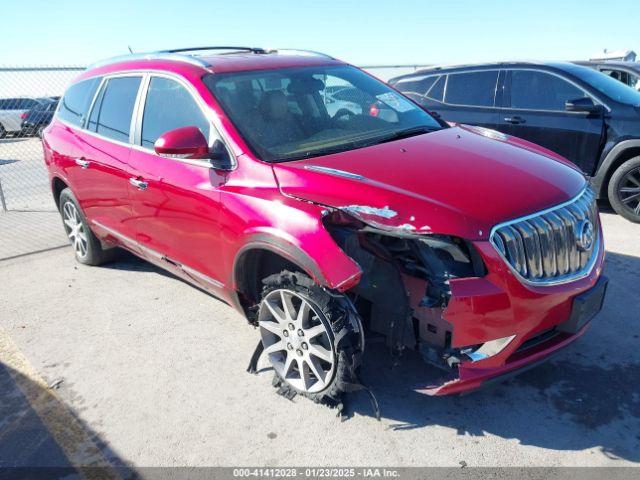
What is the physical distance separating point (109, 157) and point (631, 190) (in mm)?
5446

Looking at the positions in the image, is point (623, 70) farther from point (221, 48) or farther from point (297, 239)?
point (297, 239)

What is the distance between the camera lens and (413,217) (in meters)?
2.67

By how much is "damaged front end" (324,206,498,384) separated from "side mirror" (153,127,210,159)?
978 mm

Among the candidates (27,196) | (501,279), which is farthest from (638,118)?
(27,196)

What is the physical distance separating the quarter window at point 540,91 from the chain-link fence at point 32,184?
595 centimetres

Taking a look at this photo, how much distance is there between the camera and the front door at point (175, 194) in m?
3.51

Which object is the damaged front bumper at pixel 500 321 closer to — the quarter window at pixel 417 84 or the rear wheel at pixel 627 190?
the rear wheel at pixel 627 190

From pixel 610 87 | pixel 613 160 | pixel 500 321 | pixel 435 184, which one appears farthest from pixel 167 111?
pixel 610 87

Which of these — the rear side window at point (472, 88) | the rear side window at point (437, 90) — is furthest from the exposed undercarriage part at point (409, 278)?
the rear side window at point (437, 90)

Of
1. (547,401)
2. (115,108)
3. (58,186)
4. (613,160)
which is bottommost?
(547,401)

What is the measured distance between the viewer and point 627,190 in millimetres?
6141

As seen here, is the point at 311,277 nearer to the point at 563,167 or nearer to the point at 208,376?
the point at 208,376

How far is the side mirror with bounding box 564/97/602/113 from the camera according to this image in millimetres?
6147

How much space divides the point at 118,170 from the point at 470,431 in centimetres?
318
